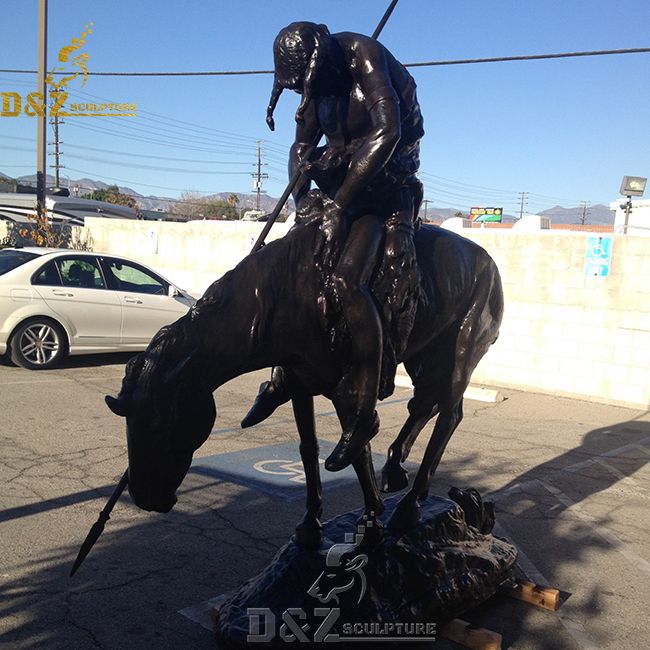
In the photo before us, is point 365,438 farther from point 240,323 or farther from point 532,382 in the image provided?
point 532,382

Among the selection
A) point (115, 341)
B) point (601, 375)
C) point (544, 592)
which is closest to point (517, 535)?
point (544, 592)

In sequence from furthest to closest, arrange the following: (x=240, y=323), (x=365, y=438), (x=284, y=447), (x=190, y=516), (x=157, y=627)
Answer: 1. (x=284, y=447)
2. (x=190, y=516)
3. (x=157, y=627)
4. (x=365, y=438)
5. (x=240, y=323)

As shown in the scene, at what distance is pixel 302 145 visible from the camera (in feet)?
11.5

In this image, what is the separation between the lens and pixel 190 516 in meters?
4.88

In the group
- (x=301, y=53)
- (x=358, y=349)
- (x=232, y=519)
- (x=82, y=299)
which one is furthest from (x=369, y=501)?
(x=82, y=299)

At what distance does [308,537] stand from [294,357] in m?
0.96

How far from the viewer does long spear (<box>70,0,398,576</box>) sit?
2.90 meters

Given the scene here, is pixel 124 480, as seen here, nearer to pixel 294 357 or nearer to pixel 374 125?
pixel 294 357

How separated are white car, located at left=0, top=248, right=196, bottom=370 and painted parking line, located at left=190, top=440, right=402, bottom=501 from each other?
3.68 m

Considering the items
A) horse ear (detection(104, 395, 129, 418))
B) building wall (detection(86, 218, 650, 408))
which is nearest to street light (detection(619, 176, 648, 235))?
building wall (detection(86, 218, 650, 408))

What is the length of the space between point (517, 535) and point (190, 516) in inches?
90.4

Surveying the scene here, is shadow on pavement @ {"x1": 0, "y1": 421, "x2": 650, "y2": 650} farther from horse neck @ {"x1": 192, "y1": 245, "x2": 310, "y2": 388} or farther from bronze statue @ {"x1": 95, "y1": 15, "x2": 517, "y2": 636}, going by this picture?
horse neck @ {"x1": 192, "y1": 245, "x2": 310, "y2": 388}

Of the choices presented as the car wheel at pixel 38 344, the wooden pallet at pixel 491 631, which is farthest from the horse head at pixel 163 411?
the car wheel at pixel 38 344

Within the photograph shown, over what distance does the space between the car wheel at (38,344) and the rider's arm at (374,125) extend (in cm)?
799
